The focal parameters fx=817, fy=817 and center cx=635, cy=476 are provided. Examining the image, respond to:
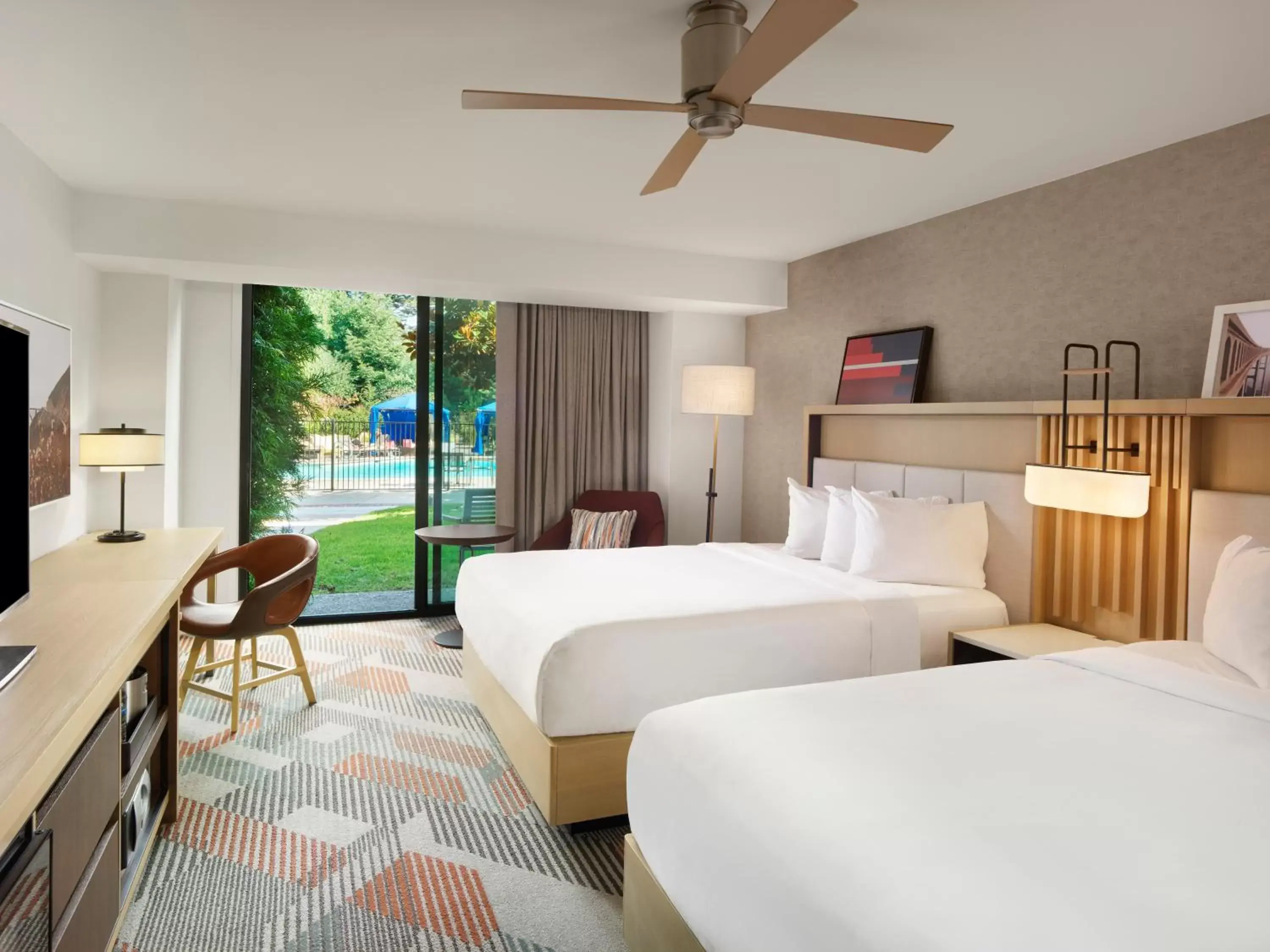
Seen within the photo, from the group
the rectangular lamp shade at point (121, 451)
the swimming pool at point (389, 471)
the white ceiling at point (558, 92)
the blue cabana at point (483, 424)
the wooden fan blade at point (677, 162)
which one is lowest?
the swimming pool at point (389, 471)

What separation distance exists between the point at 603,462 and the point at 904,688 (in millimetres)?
3779

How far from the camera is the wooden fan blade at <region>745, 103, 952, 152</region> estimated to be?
7.23 ft

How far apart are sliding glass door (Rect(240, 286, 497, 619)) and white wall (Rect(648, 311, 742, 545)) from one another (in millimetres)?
1141

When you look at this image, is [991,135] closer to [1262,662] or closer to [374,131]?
[1262,662]

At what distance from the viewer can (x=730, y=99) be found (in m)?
2.15

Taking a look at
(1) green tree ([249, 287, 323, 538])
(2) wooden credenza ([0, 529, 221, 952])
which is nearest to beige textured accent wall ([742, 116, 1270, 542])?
(1) green tree ([249, 287, 323, 538])

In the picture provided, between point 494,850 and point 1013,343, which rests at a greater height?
point 1013,343

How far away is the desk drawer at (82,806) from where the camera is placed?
1437mm

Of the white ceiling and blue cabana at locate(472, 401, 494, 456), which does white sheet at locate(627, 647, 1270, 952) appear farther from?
blue cabana at locate(472, 401, 494, 456)

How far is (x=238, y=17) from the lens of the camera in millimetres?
2143

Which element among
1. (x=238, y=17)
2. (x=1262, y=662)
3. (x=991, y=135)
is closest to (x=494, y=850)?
(x=1262, y=662)

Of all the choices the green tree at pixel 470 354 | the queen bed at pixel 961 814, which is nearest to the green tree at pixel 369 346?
the green tree at pixel 470 354

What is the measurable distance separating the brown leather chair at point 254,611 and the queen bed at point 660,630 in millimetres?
710

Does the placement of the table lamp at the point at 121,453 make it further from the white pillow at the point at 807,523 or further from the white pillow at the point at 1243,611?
the white pillow at the point at 1243,611
